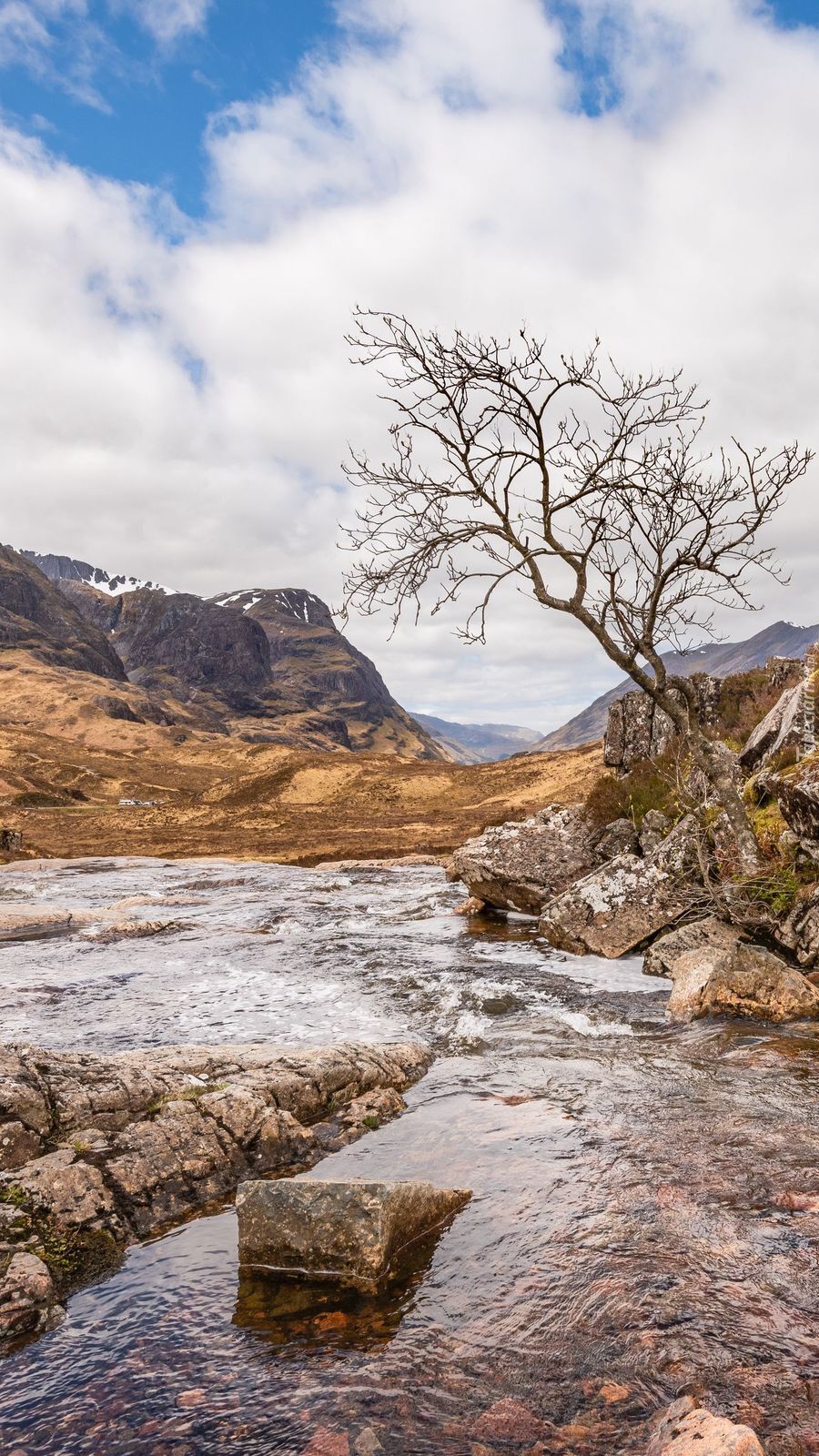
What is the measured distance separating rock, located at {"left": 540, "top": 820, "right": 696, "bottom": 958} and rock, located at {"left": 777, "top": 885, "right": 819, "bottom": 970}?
2260mm

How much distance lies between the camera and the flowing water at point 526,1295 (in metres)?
3.71

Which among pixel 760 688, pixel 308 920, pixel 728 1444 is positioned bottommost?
pixel 308 920

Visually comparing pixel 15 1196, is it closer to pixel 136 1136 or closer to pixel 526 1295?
pixel 136 1136

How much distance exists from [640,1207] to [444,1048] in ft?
17.1

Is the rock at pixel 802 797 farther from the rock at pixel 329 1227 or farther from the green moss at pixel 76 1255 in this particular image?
the green moss at pixel 76 1255

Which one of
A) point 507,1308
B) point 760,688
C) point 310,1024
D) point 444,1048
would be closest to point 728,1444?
point 507,1308

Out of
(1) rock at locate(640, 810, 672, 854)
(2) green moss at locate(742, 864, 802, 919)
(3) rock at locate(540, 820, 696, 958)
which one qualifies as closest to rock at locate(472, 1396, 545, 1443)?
(2) green moss at locate(742, 864, 802, 919)

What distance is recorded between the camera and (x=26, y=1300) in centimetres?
482

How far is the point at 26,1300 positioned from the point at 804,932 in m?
11.6

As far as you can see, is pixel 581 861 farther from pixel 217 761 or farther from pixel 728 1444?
pixel 217 761

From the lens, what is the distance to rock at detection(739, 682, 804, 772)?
49.6ft

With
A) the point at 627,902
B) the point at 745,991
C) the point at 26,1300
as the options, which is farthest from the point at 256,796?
the point at 26,1300

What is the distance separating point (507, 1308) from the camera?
15.1ft

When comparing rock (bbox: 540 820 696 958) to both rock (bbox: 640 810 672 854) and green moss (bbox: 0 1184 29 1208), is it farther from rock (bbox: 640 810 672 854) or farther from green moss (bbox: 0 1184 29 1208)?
green moss (bbox: 0 1184 29 1208)
